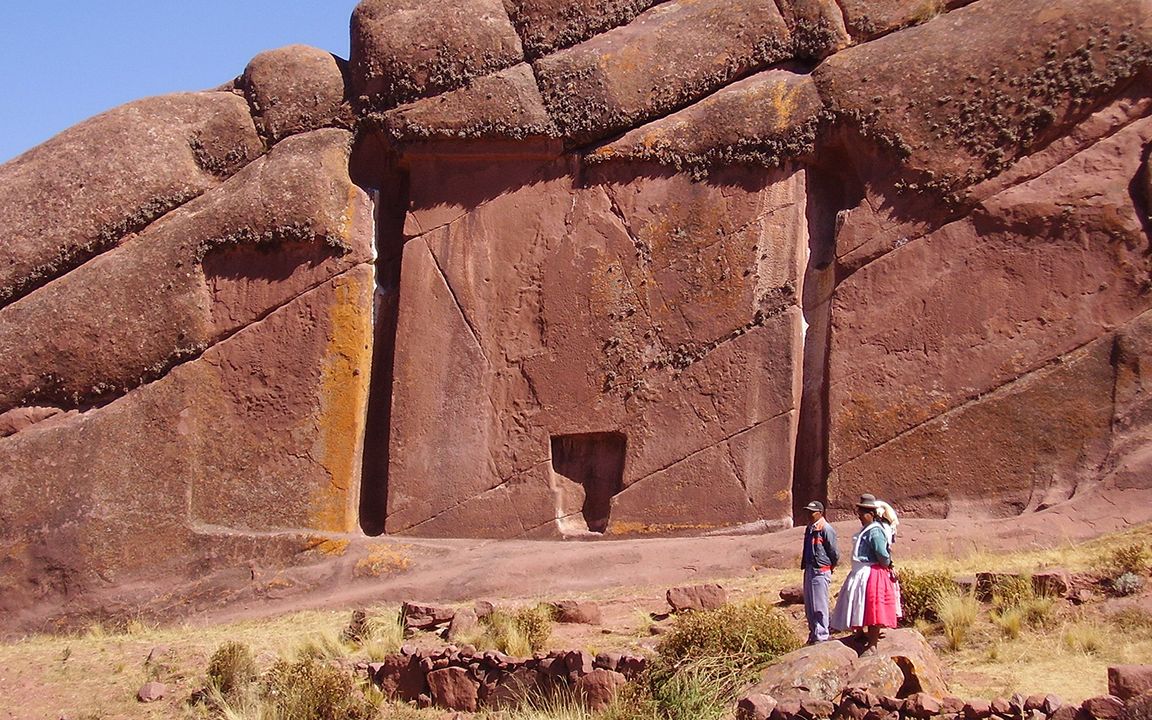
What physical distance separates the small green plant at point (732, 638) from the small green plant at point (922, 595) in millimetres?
1258

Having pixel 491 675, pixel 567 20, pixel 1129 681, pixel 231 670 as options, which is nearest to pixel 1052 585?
pixel 1129 681

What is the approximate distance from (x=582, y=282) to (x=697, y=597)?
496 cm

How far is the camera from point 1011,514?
14391mm

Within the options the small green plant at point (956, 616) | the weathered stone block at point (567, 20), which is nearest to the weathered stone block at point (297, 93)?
the weathered stone block at point (567, 20)

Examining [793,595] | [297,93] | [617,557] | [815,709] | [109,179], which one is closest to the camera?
[815,709]

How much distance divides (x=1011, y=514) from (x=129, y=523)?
9.95 m

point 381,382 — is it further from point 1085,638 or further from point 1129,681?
point 1129,681

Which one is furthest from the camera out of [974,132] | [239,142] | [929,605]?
[239,142]

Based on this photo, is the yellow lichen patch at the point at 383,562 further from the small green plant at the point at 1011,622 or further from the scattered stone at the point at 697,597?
the small green plant at the point at 1011,622

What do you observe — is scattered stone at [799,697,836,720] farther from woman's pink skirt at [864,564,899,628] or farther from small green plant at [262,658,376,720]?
small green plant at [262,658,376,720]

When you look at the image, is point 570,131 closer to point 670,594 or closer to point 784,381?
point 784,381

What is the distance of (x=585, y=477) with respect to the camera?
16562mm

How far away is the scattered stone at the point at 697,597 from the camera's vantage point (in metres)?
12.9

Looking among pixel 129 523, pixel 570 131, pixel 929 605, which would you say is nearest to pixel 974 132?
pixel 570 131
